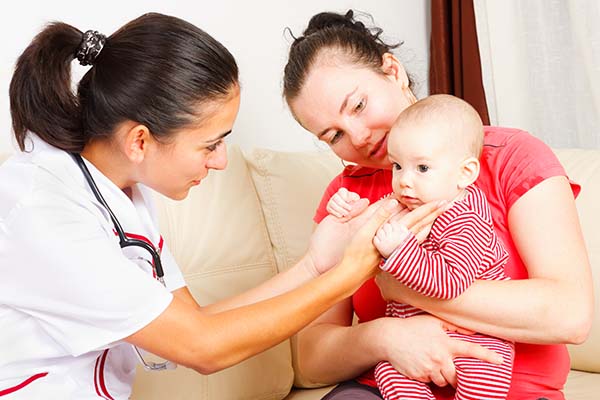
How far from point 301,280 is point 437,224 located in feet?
1.35

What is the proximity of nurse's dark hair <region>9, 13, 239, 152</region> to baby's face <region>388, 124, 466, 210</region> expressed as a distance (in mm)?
346

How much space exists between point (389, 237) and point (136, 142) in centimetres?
50

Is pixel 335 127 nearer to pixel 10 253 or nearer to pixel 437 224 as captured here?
pixel 437 224

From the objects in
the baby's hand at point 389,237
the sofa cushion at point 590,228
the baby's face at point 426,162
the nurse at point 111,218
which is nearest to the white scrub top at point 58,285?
the nurse at point 111,218

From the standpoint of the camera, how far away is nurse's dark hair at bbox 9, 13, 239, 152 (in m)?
1.46

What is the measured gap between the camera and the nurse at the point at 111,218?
4.35 ft

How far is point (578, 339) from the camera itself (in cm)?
144

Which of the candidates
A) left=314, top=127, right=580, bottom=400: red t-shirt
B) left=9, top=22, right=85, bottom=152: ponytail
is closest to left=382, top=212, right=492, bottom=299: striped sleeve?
left=314, top=127, right=580, bottom=400: red t-shirt

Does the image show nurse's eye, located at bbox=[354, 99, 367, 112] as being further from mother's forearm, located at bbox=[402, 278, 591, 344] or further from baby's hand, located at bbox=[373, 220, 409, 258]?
mother's forearm, located at bbox=[402, 278, 591, 344]

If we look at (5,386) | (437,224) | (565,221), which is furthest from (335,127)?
(5,386)

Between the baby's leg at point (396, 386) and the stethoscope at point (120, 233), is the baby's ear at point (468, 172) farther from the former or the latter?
the stethoscope at point (120, 233)

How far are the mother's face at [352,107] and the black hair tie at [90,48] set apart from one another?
425 millimetres

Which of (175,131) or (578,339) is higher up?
(175,131)

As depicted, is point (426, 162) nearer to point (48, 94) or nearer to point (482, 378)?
point (482, 378)
